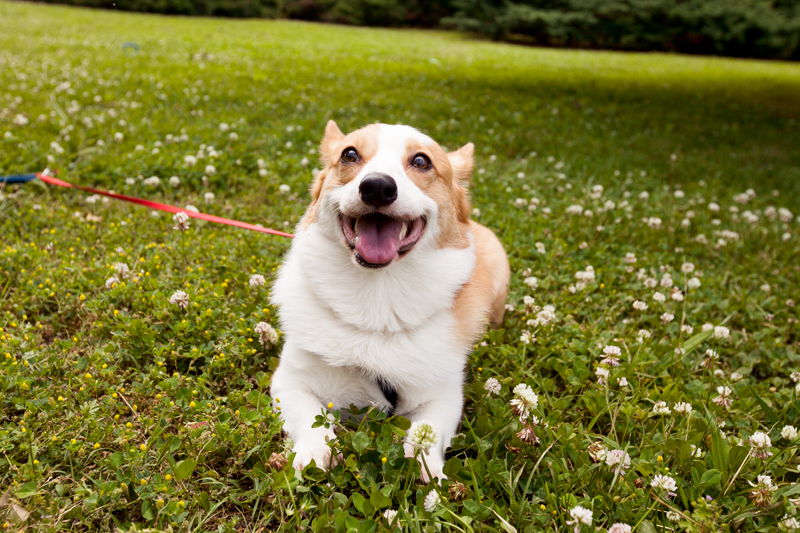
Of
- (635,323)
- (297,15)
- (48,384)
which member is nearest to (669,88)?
(635,323)

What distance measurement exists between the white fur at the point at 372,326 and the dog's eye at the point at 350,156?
0.47 ft

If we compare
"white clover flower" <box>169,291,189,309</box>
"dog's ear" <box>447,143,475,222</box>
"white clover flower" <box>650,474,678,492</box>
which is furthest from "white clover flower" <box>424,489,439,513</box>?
"white clover flower" <box>169,291,189,309</box>

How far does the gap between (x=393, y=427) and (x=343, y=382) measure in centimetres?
37

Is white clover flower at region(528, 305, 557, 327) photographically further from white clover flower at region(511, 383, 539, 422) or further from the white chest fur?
white clover flower at region(511, 383, 539, 422)

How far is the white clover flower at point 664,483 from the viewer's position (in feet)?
6.93

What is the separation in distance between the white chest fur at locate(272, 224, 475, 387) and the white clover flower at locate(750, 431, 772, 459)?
136cm

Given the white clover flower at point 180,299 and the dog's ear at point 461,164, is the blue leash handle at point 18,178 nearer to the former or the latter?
the white clover flower at point 180,299

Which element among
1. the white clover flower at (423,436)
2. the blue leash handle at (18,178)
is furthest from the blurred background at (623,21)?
the white clover flower at (423,436)

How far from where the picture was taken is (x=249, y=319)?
10.4 feet

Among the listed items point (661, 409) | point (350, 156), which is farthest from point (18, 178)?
point (661, 409)

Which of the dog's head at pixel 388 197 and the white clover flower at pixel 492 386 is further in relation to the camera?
the white clover flower at pixel 492 386

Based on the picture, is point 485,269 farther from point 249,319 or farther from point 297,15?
point 297,15

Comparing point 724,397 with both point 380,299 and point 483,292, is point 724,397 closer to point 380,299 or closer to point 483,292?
point 483,292

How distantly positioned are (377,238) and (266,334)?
89 cm
